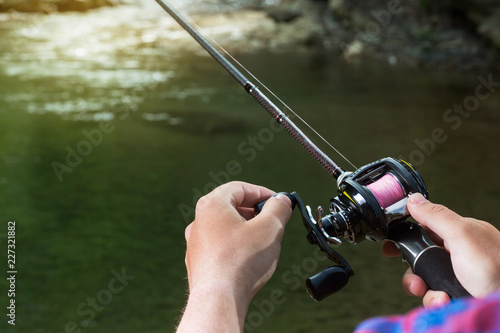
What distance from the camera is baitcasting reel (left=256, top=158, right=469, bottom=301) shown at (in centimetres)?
84

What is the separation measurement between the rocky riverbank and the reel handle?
6.04m

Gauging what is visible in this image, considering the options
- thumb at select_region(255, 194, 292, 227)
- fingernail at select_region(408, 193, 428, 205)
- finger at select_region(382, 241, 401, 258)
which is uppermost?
thumb at select_region(255, 194, 292, 227)

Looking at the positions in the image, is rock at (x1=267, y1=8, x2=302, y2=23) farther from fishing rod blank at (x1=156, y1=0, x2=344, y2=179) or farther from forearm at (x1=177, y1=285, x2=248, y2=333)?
forearm at (x1=177, y1=285, x2=248, y2=333)

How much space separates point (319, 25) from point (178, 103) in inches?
131

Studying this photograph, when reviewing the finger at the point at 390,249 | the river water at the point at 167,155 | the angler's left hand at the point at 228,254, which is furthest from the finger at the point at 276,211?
the river water at the point at 167,155

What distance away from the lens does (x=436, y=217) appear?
808mm

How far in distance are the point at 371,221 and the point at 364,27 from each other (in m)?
6.95

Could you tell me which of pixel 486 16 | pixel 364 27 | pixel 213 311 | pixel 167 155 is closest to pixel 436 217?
pixel 213 311

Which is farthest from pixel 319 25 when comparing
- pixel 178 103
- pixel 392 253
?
pixel 392 253

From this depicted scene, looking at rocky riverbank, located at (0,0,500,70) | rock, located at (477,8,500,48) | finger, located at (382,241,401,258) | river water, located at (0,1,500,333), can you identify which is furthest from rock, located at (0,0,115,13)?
finger, located at (382,241,401,258)

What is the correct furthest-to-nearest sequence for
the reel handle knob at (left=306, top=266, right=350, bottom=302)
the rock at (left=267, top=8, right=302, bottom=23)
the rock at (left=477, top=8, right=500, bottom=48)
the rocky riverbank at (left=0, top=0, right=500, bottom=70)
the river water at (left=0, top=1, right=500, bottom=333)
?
the rock at (left=267, top=8, right=302, bottom=23)
the rocky riverbank at (left=0, top=0, right=500, bottom=70)
the rock at (left=477, top=8, right=500, bottom=48)
the river water at (left=0, top=1, right=500, bottom=333)
the reel handle knob at (left=306, top=266, right=350, bottom=302)

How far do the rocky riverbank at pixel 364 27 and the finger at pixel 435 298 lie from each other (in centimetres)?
612

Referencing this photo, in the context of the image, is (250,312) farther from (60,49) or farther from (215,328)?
(60,49)

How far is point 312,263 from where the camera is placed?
268cm
